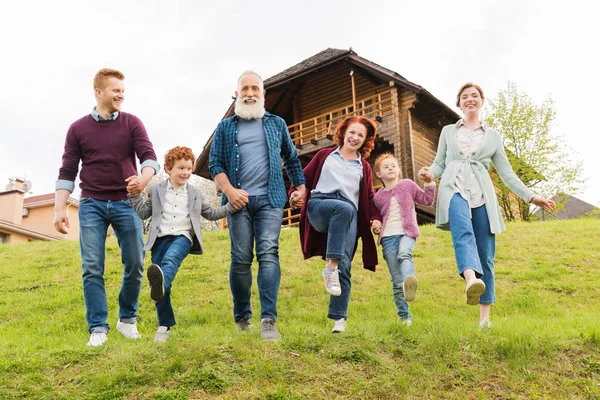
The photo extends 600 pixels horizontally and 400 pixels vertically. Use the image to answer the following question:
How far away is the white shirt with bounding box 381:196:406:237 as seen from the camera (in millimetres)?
6359

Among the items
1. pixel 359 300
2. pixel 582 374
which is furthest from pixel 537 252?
pixel 582 374

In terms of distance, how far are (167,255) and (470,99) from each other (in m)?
3.17

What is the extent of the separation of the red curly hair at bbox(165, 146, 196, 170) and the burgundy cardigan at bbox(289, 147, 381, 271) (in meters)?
1.04

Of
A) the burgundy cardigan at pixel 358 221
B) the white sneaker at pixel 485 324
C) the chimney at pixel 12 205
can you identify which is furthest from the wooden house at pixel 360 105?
the chimney at pixel 12 205

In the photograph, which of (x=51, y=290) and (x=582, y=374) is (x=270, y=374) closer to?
(x=582, y=374)

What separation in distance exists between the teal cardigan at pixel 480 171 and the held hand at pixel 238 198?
1777mm

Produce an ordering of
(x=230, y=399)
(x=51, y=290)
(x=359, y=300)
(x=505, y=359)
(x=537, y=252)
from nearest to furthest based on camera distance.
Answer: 1. (x=230, y=399)
2. (x=505, y=359)
3. (x=359, y=300)
4. (x=51, y=290)
5. (x=537, y=252)

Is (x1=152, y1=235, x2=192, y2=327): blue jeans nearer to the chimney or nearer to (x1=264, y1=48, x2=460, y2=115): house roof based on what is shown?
(x1=264, y1=48, x2=460, y2=115): house roof

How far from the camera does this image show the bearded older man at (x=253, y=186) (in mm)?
5480

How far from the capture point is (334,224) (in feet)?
18.5

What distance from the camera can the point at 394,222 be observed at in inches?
252

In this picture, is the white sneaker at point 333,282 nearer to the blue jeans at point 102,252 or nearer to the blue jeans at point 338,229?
the blue jeans at point 338,229

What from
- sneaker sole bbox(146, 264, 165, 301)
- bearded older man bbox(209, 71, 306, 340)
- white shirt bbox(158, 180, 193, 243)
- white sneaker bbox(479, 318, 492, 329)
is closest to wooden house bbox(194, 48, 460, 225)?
white sneaker bbox(479, 318, 492, 329)

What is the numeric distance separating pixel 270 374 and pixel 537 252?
964cm
